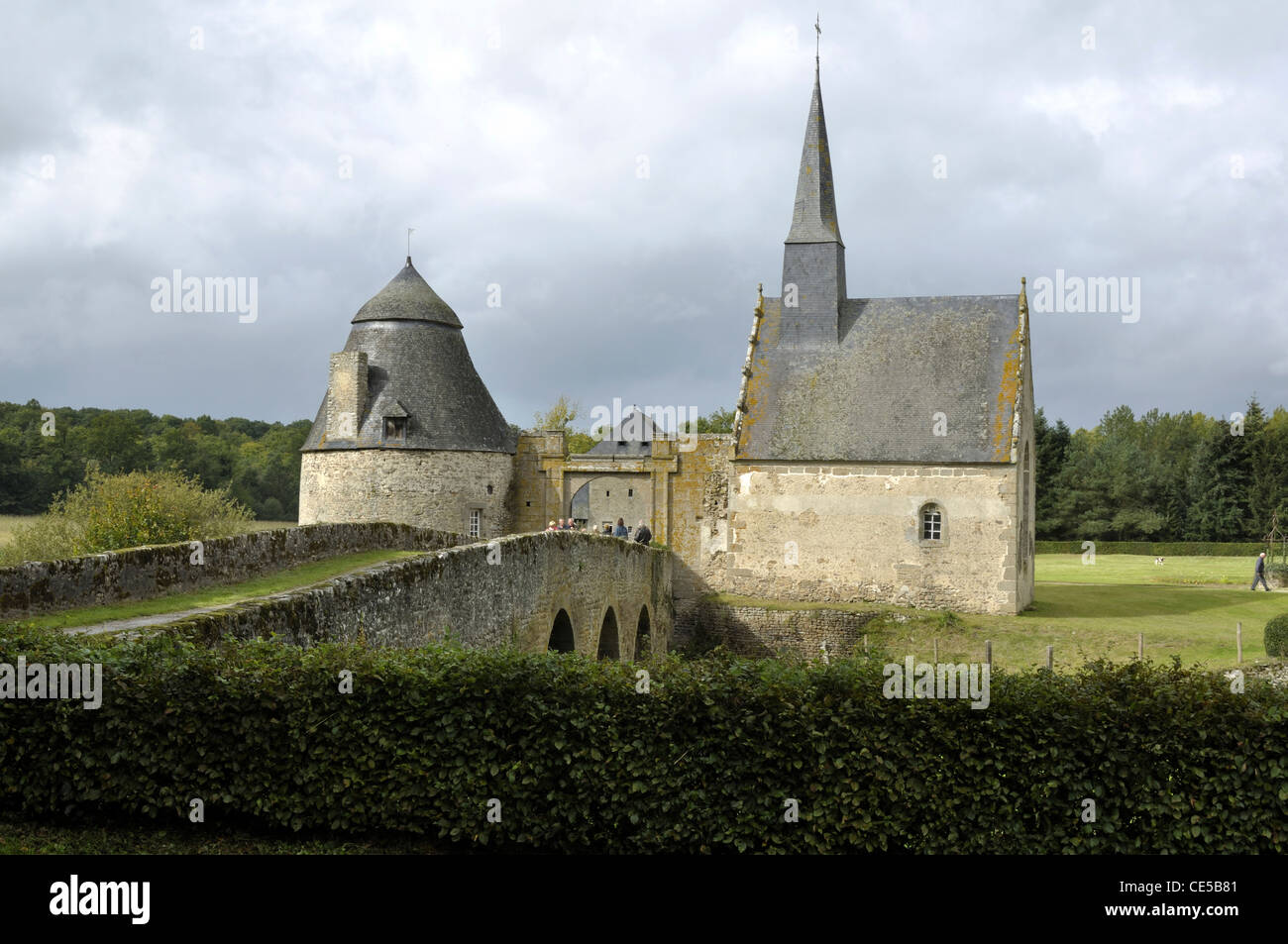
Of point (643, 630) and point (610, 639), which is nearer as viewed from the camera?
point (610, 639)

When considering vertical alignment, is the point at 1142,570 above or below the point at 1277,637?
below

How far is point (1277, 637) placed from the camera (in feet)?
76.0

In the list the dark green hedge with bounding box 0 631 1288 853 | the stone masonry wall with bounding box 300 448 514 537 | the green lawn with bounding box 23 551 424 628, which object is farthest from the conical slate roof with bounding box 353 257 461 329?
the dark green hedge with bounding box 0 631 1288 853

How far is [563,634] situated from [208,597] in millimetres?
9006

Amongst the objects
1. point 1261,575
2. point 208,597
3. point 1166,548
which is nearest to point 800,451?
point 1261,575

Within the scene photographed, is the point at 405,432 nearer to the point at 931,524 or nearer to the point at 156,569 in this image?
the point at 931,524

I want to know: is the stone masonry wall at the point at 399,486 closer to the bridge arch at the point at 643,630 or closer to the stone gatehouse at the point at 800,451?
the stone gatehouse at the point at 800,451

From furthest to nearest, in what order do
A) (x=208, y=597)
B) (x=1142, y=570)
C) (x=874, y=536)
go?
(x=1142, y=570) → (x=874, y=536) → (x=208, y=597)

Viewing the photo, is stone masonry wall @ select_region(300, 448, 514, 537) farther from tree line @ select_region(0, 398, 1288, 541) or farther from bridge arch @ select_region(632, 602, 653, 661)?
tree line @ select_region(0, 398, 1288, 541)

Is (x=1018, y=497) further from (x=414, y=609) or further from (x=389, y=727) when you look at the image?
(x=389, y=727)

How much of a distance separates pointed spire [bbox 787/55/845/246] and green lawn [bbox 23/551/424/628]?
73.0 ft

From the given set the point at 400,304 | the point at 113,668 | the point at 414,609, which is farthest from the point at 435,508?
the point at 113,668

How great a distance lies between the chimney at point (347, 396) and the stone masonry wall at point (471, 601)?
11.8 meters

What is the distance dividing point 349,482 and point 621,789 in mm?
27202
